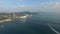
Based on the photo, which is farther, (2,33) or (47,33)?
(2,33)

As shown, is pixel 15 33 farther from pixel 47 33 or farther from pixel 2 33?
pixel 47 33

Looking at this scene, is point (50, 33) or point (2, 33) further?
point (2, 33)

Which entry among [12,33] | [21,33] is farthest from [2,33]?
[21,33]

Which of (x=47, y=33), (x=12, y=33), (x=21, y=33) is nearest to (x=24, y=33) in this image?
(x=21, y=33)

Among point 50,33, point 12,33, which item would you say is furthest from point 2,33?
point 50,33

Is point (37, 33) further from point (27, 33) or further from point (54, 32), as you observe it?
point (54, 32)

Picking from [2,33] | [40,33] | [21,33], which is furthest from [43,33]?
[2,33]

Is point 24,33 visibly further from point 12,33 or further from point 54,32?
point 54,32
